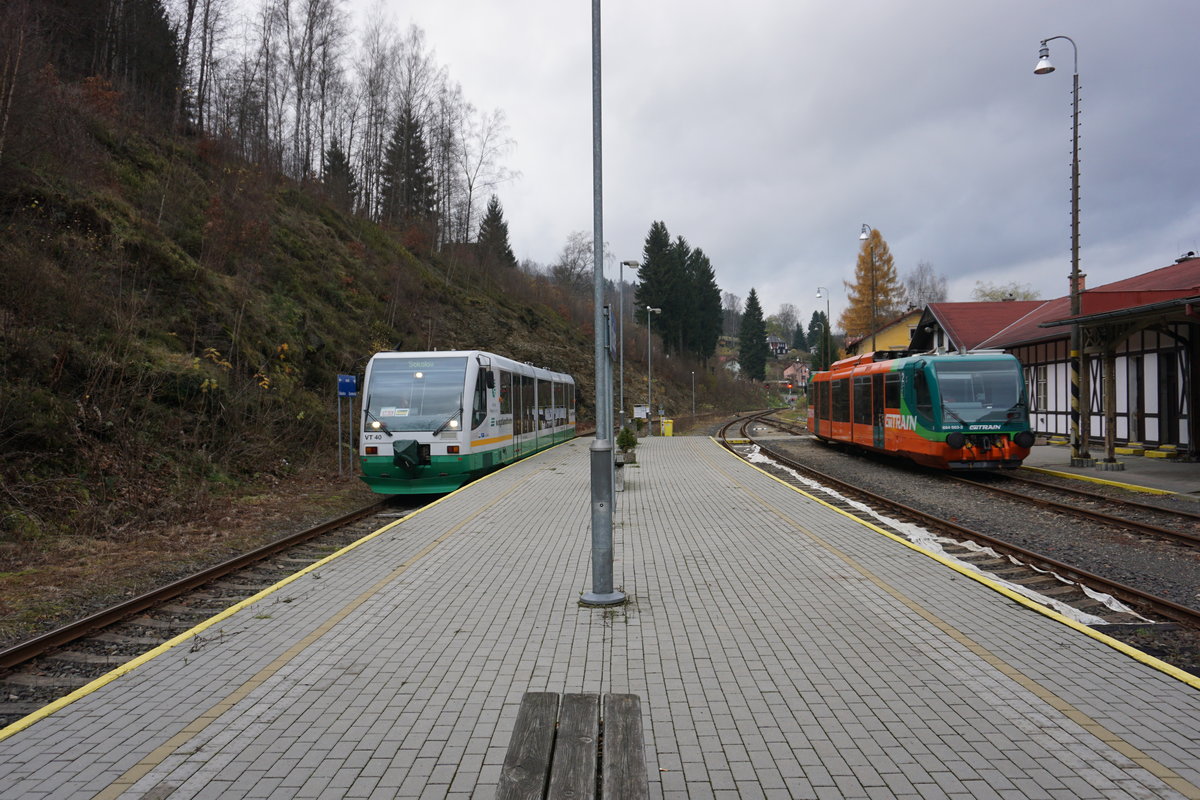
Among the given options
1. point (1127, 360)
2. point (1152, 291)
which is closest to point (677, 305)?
point (1127, 360)

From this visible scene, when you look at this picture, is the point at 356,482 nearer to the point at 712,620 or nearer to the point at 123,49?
the point at 712,620

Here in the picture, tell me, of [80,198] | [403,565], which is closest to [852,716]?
[403,565]

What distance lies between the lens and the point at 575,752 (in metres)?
3.16

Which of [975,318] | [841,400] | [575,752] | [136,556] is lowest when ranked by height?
[136,556]

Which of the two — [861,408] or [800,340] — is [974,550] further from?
[800,340]

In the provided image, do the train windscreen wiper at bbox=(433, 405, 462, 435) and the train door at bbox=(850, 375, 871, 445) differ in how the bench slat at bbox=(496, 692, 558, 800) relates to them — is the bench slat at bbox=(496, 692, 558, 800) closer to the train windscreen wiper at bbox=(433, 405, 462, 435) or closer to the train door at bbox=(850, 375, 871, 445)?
the train windscreen wiper at bbox=(433, 405, 462, 435)

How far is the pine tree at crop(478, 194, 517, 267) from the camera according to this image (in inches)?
2114

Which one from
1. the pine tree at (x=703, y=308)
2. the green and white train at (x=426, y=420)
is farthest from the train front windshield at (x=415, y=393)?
the pine tree at (x=703, y=308)

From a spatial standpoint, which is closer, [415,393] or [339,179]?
[415,393]

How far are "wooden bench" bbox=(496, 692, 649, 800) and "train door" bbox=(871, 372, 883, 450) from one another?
18745 millimetres

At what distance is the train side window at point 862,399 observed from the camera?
22109 mm

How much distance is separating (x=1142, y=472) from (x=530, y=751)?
20.0 metres

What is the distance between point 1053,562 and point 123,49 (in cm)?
3312

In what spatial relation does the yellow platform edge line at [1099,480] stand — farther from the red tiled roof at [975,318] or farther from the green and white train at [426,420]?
the red tiled roof at [975,318]
